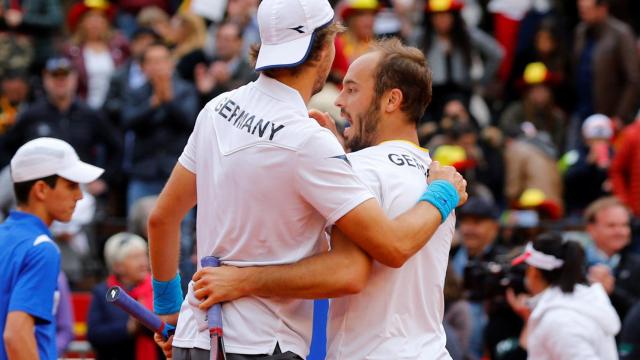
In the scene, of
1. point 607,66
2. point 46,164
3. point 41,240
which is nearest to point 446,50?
point 607,66

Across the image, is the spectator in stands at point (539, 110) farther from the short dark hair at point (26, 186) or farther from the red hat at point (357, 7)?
the short dark hair at point (26, 186)

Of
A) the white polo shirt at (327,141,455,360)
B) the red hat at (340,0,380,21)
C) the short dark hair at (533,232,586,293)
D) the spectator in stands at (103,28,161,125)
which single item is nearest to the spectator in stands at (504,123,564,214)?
the red hat at (340,0,380,21)

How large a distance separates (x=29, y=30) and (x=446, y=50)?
5374 millimetres

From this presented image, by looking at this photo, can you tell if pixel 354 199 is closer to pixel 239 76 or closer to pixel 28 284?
pixel 28 284

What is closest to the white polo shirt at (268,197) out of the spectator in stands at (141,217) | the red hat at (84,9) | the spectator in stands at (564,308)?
the spectator in stands at (564,308)

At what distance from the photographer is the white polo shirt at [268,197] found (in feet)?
15.3

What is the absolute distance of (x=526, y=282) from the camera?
7.65 m

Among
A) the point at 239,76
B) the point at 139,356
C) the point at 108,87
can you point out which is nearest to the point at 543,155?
the point at 239,76

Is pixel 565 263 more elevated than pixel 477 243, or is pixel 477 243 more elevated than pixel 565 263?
pixel 565 263

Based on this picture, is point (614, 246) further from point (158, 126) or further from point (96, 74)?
point (96, 74)

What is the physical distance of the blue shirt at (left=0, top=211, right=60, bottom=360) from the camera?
5.98 m

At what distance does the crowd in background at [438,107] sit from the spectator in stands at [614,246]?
16 millimetres

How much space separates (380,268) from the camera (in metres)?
4.91

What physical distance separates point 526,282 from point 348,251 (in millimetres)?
3159
